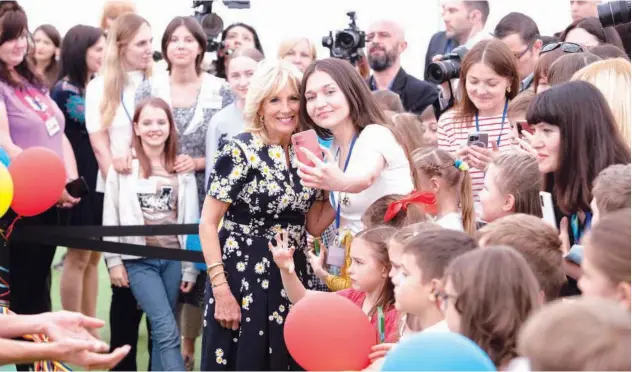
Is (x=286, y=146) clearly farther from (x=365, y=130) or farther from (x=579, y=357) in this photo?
(x=579, y=357)

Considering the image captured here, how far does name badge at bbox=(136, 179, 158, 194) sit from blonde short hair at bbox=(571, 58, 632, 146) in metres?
2.21

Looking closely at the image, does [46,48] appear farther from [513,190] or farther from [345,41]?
[513,190]

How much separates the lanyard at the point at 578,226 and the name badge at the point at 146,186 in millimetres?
2419

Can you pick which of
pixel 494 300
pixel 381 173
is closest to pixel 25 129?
pixel 381 173

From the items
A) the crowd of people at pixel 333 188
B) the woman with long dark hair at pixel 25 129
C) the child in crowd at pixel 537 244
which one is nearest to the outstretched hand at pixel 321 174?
the crowd of people at pixel 333 188

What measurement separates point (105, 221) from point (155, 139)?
1.59 ft

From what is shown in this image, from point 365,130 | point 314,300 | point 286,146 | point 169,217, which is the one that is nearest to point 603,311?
point 314,300

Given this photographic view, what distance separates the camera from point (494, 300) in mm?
2270

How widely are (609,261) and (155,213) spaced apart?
3156 mm

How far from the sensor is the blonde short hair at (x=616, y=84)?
3492 mm

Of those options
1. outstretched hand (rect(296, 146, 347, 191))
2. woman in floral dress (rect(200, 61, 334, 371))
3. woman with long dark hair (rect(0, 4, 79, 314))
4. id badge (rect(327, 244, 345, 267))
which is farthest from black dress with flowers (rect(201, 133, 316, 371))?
woman with long dark hair (rect(0, 4, 79, 314))

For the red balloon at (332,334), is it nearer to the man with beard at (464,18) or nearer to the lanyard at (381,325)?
the lanyard at (381,325)

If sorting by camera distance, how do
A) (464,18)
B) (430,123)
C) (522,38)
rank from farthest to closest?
(464,18) < (430,123) < (522,38)

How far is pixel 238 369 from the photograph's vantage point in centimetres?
393
